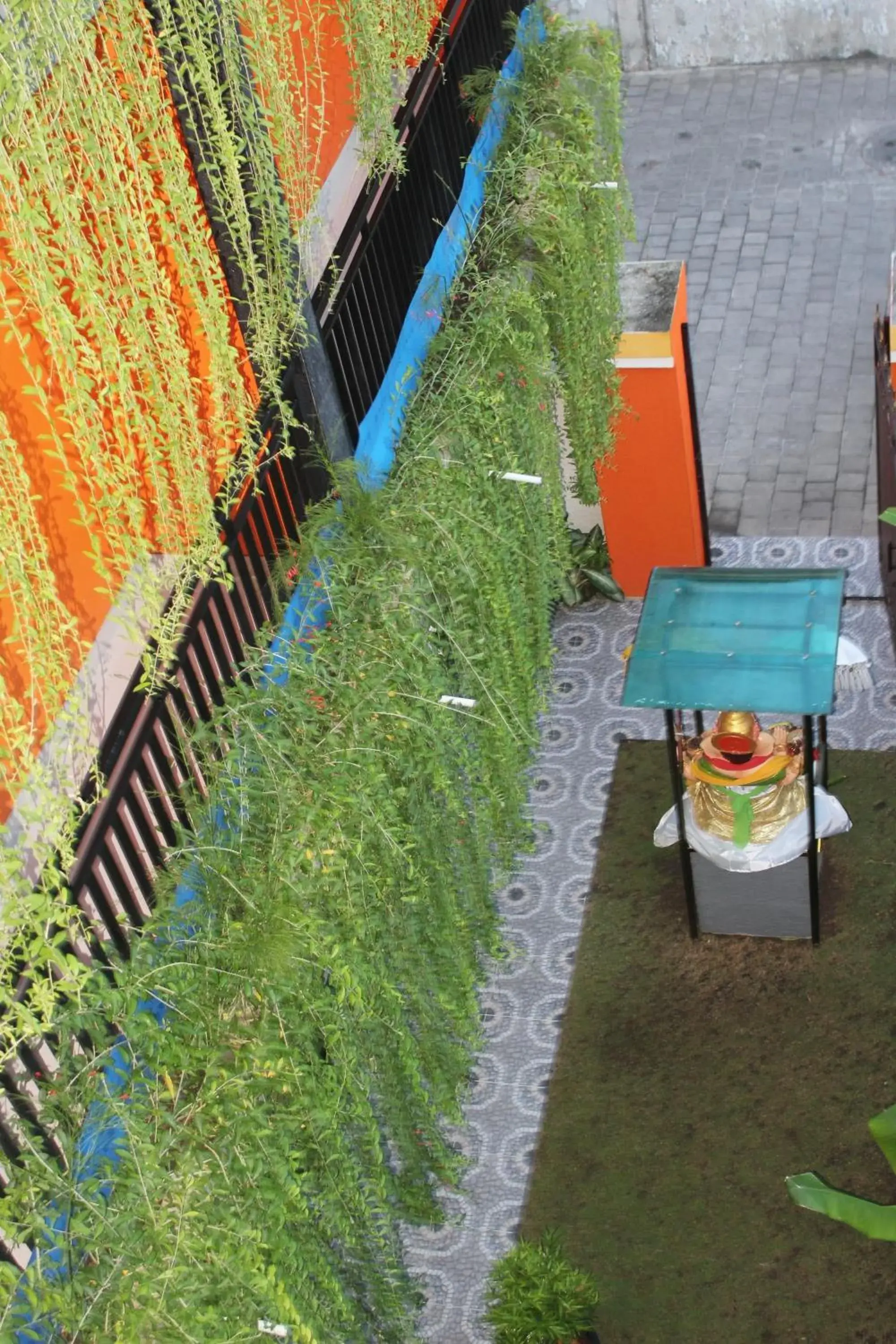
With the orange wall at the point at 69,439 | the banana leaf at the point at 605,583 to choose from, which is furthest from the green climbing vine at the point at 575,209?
the orange wall at the point at 69,439

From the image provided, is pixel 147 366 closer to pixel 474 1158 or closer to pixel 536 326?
pixel 536 326

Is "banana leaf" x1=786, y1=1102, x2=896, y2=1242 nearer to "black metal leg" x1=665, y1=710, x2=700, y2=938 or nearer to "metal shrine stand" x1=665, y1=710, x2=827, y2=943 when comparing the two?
"metal shrine stand" x1=665, y1=710, x2=827, y2=943

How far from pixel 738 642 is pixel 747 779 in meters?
0.67

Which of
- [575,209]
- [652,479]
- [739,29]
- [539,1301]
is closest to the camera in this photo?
[539,1301]

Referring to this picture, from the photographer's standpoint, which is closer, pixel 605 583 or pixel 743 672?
pixel 743 672

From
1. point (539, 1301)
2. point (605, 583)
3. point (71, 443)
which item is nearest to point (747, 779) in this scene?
point (539, 1301)

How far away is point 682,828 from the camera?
731cm

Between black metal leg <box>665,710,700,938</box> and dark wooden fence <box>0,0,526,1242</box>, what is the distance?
80.7 inches

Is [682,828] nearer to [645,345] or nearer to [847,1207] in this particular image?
[847,1207]

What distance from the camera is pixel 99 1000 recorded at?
409 cm

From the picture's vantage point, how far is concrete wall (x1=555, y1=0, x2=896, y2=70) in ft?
51.8

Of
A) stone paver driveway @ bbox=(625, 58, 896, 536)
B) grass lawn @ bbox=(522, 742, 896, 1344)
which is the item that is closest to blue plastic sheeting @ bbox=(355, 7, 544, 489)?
grass lawn @ bbox=(522, 742, 896, 1344)

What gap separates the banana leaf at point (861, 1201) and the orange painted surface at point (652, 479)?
468cm

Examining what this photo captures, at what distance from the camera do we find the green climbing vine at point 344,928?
3820 mm
